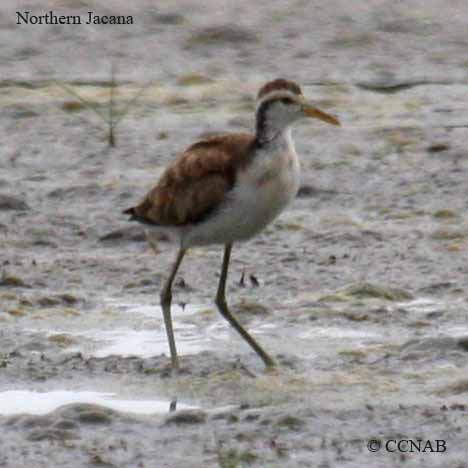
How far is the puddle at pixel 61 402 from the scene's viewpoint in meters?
7.55

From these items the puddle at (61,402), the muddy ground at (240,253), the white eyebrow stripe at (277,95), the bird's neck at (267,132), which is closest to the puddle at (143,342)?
the muddy ground at (240,253)

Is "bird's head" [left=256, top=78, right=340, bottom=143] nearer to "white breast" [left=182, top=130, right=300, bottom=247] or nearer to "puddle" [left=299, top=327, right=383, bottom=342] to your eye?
"white breast" [left=182, top=130, right=300, bottom=247]

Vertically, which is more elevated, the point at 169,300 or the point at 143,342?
the point at 169,300

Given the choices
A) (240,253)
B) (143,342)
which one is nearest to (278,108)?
(143,342)

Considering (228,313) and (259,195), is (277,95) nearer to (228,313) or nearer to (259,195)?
(259,195)

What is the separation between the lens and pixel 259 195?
8.05 m

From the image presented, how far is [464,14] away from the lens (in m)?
13.6

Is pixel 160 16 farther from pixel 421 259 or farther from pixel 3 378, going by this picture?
pixel 3 378

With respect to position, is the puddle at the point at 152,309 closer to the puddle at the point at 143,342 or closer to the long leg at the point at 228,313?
the puddle at the point at 143,342

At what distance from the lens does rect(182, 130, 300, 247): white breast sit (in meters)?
8.05

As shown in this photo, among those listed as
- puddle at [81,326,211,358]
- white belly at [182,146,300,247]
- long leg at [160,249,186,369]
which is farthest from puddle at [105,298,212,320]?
white belly at [182,146,300,247]

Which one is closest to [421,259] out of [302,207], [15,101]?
[302,207]

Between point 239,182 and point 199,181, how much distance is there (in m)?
0.21

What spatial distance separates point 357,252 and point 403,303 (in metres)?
0.88
